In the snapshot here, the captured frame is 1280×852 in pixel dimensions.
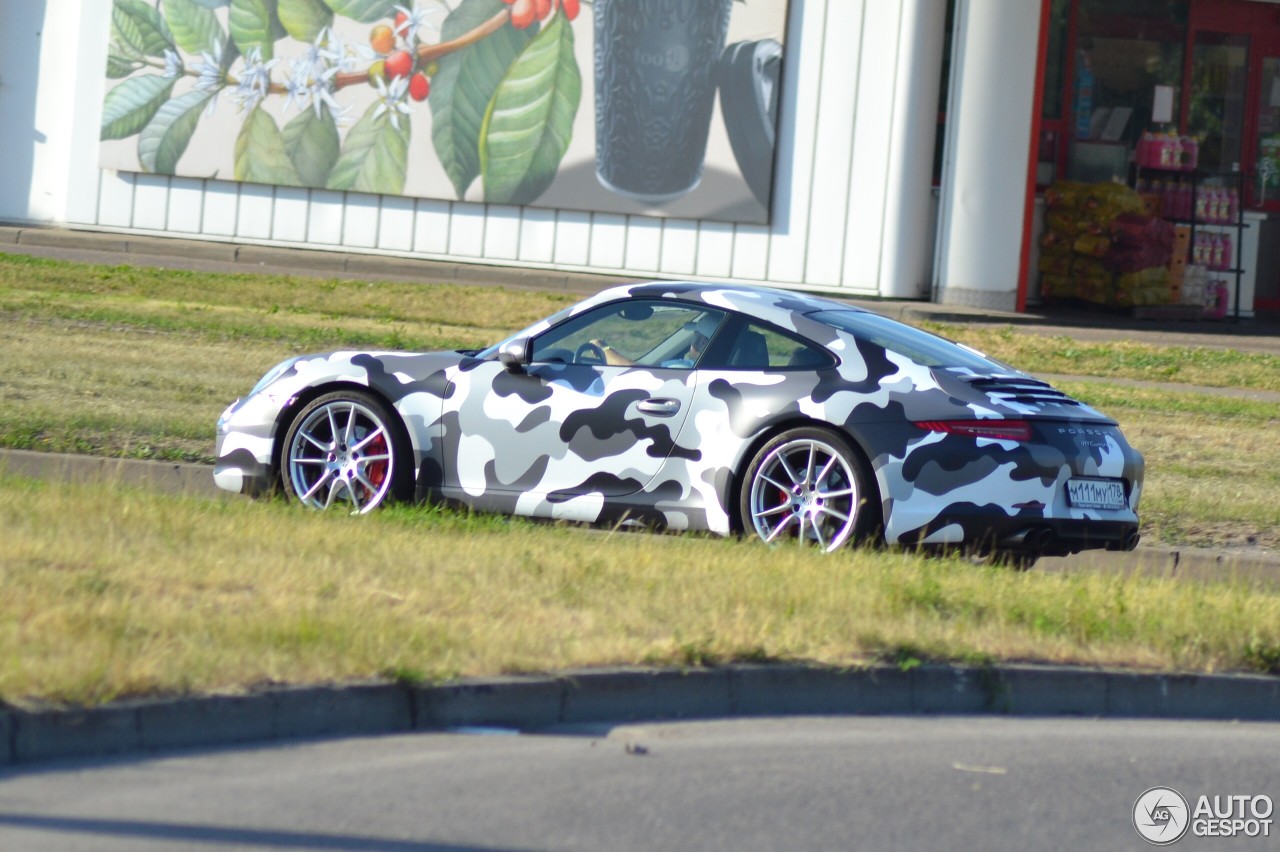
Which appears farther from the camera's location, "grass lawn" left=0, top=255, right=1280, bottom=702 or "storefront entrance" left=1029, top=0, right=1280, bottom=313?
"storefront entrance" left=1029, top=0, right=1280, bottom=313

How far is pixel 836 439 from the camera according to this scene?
26.0ft

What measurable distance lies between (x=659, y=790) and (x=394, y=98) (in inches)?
625

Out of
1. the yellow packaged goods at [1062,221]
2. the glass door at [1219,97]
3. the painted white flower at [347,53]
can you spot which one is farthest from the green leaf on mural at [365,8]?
the glass door at [1219,97]

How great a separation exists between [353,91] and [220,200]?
2.02 meters

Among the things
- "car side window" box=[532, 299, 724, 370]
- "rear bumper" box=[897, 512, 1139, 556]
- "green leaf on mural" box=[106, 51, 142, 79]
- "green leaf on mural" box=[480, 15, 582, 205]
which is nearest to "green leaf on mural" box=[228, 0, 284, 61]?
"green leaf on mural" box=[106, 51, 142, 79]

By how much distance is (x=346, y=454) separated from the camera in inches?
342

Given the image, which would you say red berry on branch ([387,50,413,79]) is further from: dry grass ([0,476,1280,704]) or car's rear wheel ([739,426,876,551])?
car's rear wheel ([739,426,876,551])

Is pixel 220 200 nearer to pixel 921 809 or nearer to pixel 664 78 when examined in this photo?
pixel 664 78

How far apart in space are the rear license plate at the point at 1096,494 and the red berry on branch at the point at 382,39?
1366 cm

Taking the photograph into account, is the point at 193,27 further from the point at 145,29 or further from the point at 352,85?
the point at 352,85

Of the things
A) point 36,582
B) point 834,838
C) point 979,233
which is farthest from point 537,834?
point 979,233

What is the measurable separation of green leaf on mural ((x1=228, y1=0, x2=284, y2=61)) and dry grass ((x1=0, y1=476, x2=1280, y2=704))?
13.2 metres

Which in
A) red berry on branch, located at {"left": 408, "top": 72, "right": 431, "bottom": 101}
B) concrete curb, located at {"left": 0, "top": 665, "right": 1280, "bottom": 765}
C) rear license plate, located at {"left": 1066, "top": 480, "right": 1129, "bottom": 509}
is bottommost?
concrete curb, located at {"left": 0, "top": 665, "right": 1280, "bottom": 765}

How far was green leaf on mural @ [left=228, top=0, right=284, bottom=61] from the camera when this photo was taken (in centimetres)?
2019
